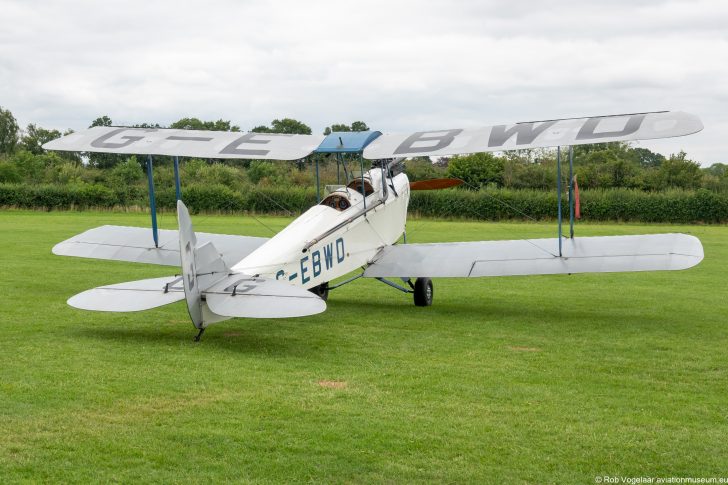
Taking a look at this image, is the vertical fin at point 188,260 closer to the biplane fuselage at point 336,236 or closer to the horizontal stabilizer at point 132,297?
the horizontal stabilizer at point 132,297

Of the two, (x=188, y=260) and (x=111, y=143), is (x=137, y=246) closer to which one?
(x=111, y=143)

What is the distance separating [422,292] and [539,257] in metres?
2.08

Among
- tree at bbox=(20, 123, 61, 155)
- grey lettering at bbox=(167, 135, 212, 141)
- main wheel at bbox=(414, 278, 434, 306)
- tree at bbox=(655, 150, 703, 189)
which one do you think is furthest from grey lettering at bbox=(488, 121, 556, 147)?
tree at bbox=(20, 123, 61, 155)

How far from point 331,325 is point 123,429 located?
490cm

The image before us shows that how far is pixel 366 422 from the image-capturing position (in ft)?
18.4

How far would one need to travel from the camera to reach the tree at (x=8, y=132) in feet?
273

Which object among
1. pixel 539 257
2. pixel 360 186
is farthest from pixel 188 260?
pixel 539 257

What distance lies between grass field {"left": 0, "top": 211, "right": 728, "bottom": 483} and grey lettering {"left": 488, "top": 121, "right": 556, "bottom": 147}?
7.13ft

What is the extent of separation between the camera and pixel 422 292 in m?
12.2

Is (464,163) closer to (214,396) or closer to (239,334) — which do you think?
(239,334)

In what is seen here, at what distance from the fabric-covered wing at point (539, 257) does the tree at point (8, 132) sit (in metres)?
79.6

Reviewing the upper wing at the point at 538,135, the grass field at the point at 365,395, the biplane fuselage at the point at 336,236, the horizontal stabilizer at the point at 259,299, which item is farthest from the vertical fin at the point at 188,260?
the upper wing at the point at 538,135

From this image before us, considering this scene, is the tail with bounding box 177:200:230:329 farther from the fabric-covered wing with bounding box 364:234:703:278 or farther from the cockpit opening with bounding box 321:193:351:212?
the fabric-covered wing with bounding box 364:234:703:278

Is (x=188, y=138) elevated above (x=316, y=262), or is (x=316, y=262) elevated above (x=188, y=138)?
(x=188, y=138)
